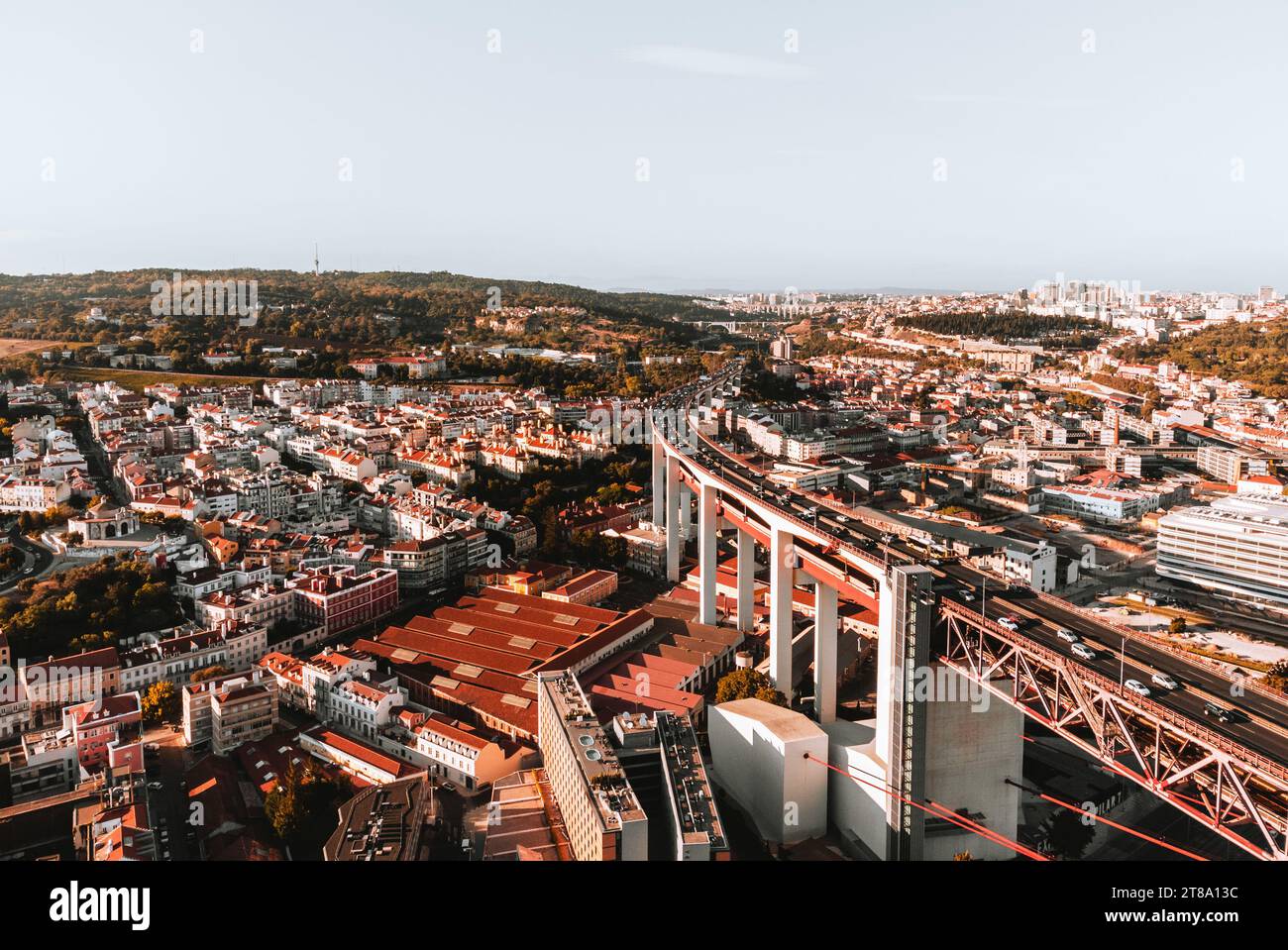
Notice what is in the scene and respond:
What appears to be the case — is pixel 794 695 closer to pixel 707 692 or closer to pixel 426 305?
pixel 707 692

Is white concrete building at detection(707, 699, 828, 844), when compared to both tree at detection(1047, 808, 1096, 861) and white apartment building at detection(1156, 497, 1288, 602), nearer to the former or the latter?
tree at detection(1047, 808, 1096, 861)

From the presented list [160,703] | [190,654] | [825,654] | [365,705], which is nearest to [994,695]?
[825,654]

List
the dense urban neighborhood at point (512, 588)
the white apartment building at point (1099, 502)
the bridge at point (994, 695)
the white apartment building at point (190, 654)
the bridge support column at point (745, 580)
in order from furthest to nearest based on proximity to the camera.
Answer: the white apartment building at point (1099, 502) < the bridge support column at point (745, 580) < the white apartment building at point (190, 654) < the dense urban neighborhood at point (512, 588) < the bridge at point (994, 695)

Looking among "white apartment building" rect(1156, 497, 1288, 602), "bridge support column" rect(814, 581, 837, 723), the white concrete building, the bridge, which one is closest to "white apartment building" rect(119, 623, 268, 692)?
the white concrete building

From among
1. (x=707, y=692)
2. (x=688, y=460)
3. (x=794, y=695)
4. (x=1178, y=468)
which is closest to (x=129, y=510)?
(x=688, y=460)

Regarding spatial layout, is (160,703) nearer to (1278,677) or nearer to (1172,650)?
(1172,650)

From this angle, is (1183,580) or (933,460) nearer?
(1183,580)

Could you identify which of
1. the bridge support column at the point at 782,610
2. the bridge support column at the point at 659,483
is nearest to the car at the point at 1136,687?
the bridge support column at the point at 782,610

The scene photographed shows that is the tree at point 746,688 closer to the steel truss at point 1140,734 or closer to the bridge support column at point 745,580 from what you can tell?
the bridge support column at point 745,580
